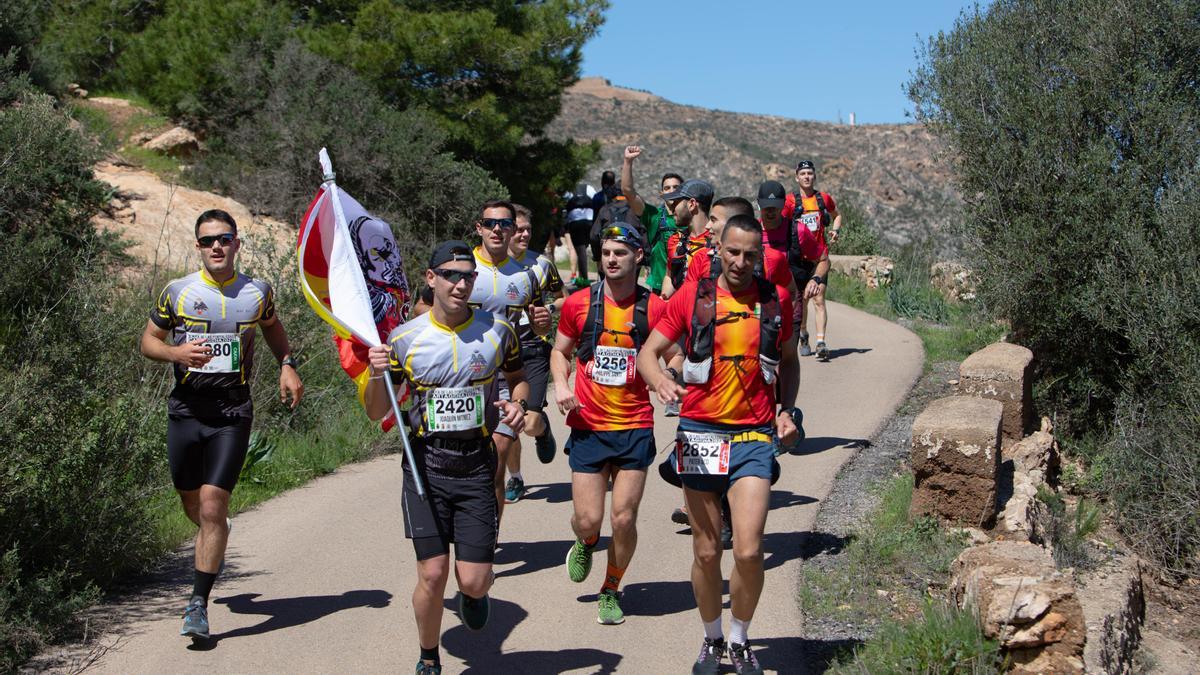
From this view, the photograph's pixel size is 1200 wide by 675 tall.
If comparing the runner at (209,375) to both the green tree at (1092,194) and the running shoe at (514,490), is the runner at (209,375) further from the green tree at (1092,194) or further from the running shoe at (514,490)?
the green tree at (1092,194)

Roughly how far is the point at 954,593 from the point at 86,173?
32.7 ft

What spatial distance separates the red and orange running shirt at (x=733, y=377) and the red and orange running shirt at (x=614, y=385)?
2.61 feet

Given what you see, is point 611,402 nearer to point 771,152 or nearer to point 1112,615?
point 1112,615

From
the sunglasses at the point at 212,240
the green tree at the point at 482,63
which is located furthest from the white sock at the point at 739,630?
the green tree at the point at 482,63

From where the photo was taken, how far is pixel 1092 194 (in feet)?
37.7

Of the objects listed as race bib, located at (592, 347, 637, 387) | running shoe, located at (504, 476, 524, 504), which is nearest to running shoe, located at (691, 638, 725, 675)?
race bib, located at (592, 347, 637, 387)

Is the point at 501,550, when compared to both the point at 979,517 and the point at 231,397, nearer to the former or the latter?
the point at 231,397

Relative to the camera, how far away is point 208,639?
5.67 metres

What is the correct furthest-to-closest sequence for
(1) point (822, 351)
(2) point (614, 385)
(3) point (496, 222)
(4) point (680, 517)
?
(1) point (822, 351) < (4) point (680, 517) < (3) point (496, 222) < (2) point (614, 385)

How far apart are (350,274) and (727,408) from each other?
191cm

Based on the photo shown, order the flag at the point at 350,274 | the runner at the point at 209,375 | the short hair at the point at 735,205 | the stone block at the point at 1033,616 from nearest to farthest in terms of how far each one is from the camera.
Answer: the stone block at the point at 1033,616 → the flag at the point at 350,274 → the runner at the point at 209,375 → the short hair at the point at 735,205

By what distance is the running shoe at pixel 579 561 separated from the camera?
20.7 feet

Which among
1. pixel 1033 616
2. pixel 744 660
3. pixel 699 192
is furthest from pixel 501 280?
pixel 1033 616

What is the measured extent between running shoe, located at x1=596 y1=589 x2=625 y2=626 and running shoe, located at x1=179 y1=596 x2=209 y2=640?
6.48 ft
